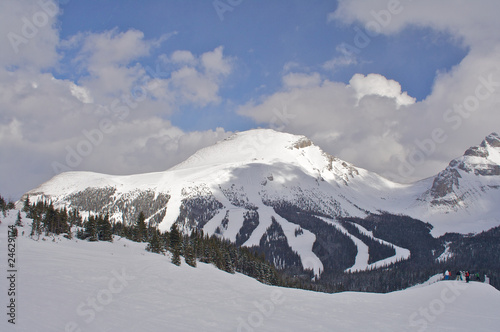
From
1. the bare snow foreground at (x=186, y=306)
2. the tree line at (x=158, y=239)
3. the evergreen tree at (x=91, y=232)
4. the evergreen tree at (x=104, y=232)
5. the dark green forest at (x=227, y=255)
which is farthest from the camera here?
the evergreen tree at (x=104, y=232)

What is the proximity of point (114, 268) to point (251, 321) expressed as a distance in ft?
51.8

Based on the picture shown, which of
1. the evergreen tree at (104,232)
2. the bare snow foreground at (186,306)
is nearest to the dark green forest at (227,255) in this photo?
the evergreen tree at (104,232)

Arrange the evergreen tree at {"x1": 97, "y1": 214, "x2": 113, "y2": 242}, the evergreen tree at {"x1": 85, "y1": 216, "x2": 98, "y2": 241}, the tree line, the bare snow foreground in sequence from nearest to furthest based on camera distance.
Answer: the bare snow foreground < the evergreen tree at {"x1": 85, "y1": 216, "x2": 98, "y2": 241} < the tree line < the evergreen tree at {"x1": 97, "y1": 214, "x2": 113, "y2": 242}

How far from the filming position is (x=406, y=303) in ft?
81.1

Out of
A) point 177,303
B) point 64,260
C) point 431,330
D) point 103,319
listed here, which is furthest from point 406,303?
point 64,260

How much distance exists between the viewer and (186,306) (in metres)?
19.8

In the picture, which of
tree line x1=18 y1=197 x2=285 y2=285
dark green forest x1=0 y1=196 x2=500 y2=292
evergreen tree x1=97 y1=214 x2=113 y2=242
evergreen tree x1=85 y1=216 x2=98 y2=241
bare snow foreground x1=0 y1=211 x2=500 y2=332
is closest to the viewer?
bare snow foreground x1=0 y1=211 x2=500 y2=332

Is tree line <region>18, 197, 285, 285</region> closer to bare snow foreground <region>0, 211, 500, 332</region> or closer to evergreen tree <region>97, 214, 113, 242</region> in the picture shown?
evergreen tree <region>97, 214, 113, 242</region>

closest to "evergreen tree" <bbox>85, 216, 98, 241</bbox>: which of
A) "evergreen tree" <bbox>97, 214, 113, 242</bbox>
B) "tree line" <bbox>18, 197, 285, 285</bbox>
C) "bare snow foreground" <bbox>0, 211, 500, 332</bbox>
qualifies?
"tree line" <bbox>18, 197, 285, 285</bbox>

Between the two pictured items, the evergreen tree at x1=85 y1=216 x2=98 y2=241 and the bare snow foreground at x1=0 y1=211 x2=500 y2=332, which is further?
the evergreen tree at x1=85 y1=216 x2=98 y2=241

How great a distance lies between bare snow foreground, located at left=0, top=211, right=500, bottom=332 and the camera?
592 inches

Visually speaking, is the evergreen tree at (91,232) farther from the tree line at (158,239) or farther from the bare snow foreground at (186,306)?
the bare snow foreground at (186,306)

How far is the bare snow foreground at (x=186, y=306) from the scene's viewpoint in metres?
15.0

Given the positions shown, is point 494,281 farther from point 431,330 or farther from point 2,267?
point 2,267
